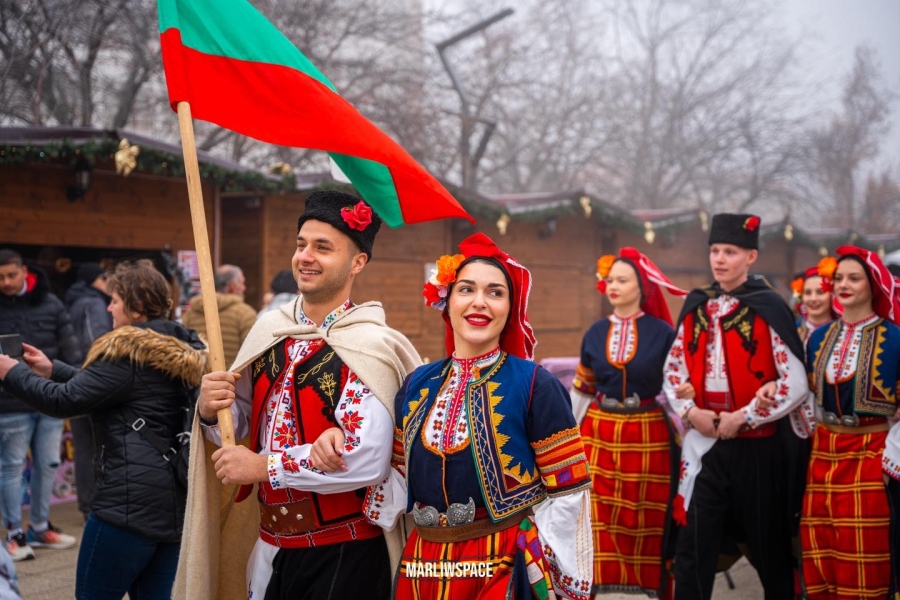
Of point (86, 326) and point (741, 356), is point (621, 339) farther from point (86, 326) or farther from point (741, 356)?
point (86, 326)

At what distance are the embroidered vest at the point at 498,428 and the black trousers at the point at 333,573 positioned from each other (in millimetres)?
254

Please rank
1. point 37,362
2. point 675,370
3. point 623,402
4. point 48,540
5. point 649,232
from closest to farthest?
point 37,362, point 675,370, point 623,402, point 48,540, point 649,232

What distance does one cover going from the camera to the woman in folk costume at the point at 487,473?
272cm

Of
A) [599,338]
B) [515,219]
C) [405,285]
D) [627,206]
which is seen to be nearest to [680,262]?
[515,219]

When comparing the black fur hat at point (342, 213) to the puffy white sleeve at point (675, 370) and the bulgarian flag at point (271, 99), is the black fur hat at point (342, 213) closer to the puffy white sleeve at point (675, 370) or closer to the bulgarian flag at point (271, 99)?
the bulgarian flag at point (271, 99)

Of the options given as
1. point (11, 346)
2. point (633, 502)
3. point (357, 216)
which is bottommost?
point (633, 502)

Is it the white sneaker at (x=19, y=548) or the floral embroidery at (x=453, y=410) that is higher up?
the floral embroidery at (x=453, y=410)

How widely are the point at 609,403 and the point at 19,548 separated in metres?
4.15

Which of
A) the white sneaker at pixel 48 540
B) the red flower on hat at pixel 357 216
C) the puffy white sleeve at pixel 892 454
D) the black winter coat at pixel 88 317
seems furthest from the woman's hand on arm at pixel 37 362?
the puffy white sleeve at pixel 892 454

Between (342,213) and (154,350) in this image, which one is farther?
(154,350)

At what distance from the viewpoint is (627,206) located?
2434 centimetres

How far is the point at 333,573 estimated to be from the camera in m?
2.93

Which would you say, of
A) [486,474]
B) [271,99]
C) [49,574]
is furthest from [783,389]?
[49,574]

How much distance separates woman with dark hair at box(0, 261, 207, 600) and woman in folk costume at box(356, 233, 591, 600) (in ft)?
3.97
